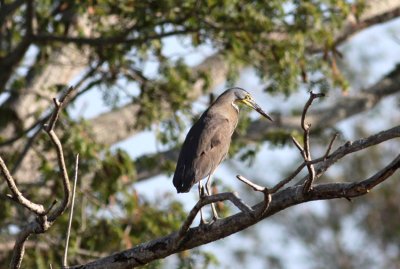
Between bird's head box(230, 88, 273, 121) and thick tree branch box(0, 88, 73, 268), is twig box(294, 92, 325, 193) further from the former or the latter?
bird's head box(230, 88, 273, 121)

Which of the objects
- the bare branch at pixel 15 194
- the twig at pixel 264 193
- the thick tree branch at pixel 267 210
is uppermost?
the bare branch at pixel 15 194

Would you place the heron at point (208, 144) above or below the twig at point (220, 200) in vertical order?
above

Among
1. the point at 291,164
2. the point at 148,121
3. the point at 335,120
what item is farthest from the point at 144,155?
the point at 291,164

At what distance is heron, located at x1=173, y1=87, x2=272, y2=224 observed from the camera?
6693 mm

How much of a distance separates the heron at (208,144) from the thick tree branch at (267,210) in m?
0.94

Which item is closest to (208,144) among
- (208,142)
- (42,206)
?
(208,142)

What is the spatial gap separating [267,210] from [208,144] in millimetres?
2240

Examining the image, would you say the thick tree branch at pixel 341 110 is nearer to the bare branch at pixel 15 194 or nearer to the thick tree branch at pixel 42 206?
the thick tree branch at pixel 42 206

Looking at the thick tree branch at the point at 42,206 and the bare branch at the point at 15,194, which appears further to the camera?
the bare branch at the point at 15,194

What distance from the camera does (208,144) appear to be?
7133 millimetres

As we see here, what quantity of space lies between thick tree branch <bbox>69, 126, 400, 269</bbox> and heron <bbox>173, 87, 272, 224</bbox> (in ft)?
3.09

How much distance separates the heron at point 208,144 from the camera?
263 inches

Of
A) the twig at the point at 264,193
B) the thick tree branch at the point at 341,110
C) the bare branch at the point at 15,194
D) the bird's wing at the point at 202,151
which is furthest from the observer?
the thick tree branch at the point at 341,110

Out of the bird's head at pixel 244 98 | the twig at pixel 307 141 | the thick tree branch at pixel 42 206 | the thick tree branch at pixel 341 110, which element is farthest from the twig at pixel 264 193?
the thick tree branch at pixel 341 110
